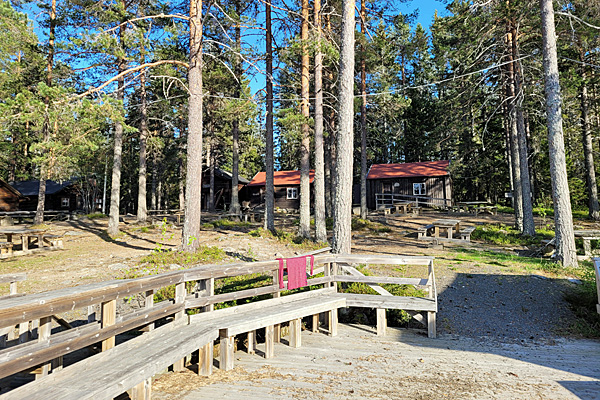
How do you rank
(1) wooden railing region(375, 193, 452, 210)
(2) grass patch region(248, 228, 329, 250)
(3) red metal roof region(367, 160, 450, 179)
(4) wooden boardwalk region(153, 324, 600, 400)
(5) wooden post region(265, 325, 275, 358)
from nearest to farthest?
(4) wooden boardwalk region(153, 324, 600, 400) < (5) wooden post region(265, 325, 275, 358) < (2) grass patch region(248, 228, 329, 250) < (1) wooden railing region(375, 193, 452, 210) < (3) red metal roof region(367, 160, 450, 179)

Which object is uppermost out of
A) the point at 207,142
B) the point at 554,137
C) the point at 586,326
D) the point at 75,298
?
the point at 207,142

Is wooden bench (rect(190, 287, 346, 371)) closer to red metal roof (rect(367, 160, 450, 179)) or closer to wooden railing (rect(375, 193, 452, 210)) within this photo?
wooden railing (rect(375, 193, 452, 210))

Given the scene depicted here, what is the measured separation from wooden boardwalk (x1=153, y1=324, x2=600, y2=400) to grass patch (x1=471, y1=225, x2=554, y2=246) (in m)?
10.6

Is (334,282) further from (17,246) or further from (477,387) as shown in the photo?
(17,246)

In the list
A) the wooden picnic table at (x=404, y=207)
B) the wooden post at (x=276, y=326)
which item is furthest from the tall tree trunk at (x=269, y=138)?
the wooden picnic table at (x=404, y=207)

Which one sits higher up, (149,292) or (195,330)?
(149,292)

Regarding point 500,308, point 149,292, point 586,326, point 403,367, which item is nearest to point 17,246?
point 149,292

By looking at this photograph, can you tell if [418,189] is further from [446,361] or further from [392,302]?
[446,361]

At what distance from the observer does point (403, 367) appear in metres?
4.71

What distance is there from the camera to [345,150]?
8.21 m

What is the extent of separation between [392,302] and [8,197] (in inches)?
1565

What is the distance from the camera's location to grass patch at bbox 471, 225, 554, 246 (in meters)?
15.3

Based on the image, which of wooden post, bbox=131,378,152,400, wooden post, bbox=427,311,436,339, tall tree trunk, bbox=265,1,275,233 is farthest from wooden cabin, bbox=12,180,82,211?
wooden post, bbox=427,311,436,339

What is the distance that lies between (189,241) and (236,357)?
6.01m
